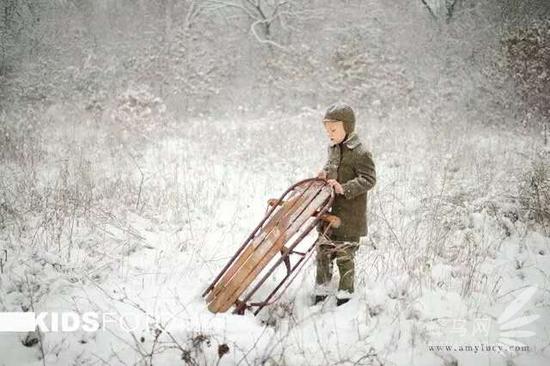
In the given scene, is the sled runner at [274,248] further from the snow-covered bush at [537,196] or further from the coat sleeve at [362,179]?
the snow-covered bush at [537,196]

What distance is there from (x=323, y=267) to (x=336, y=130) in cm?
125

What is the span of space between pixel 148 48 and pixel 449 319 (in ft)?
55.2

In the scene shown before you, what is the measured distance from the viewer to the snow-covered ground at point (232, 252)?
302cm

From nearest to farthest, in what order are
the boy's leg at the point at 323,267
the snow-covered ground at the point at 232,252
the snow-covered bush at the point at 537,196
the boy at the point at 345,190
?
1. the snow-covered ground at the point at 232,252
2. the boy at the point at 345,190
3. the boy's leg at the point at 323,267
4. the snow-covered bush at the point at 537,196

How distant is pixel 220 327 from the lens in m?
3.17

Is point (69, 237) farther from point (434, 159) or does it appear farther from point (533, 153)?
point (533, 153)

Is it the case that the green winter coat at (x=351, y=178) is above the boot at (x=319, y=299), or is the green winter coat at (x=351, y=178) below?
above

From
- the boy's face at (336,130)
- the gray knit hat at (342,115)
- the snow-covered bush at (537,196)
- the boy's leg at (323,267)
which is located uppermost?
the gray knit hat at (342,115)

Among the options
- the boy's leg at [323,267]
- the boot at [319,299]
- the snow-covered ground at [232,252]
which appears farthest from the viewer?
the boot at [319,299]

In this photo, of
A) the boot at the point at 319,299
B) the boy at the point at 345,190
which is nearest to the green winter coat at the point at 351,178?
the boy at the point at 345,190

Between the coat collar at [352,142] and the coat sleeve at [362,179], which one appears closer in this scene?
the coat sleeve at [362,179]

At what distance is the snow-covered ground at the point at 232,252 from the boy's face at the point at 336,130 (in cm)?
141

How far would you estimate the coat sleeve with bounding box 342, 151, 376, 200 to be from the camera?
327cm

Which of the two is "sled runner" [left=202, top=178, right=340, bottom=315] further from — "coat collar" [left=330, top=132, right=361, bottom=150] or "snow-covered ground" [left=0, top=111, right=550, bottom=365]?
"coat collar" [left=330, top=132, right=361, bottom=150]
